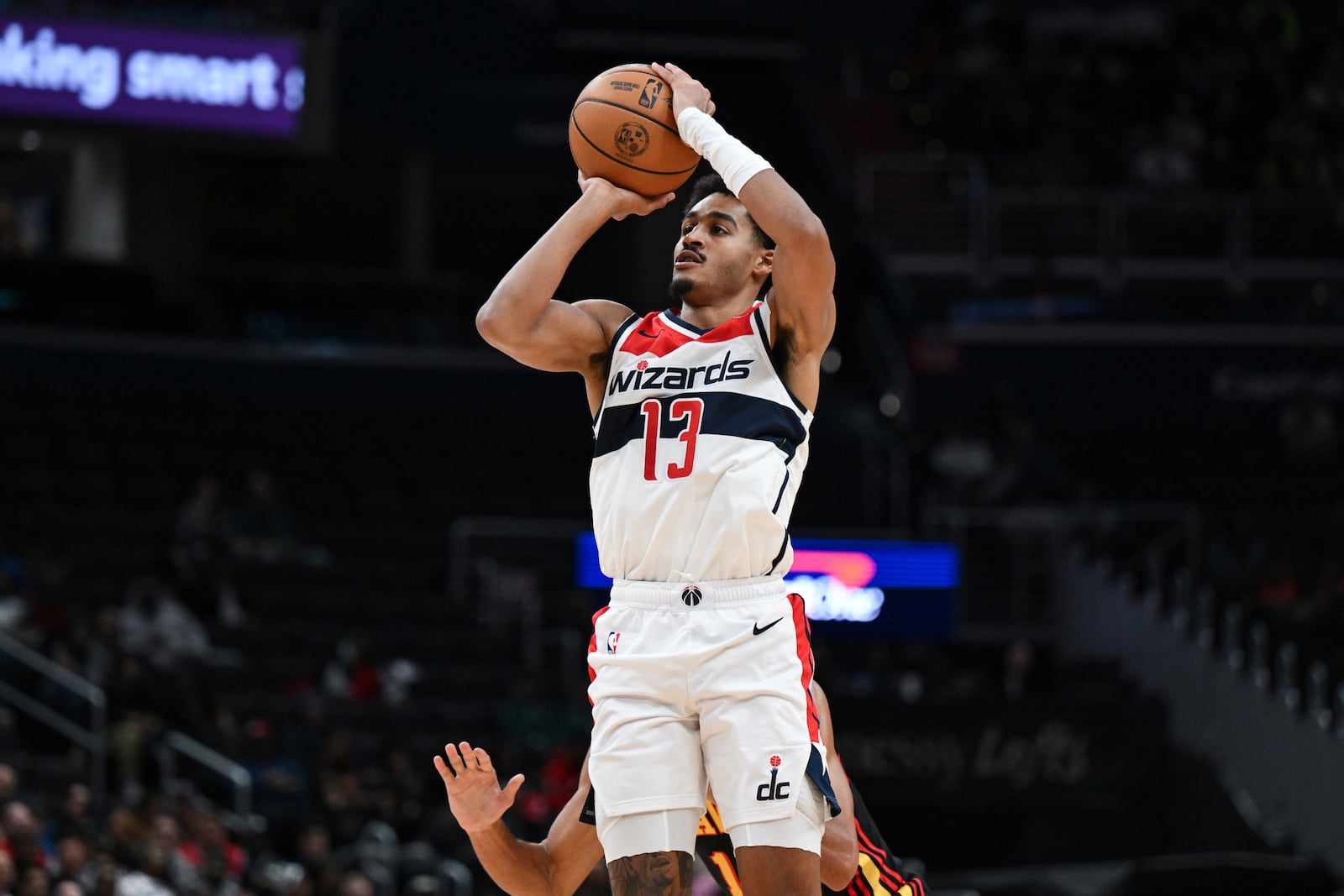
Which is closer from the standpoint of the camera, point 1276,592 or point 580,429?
point 1276,592

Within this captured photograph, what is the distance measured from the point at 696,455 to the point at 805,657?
0.64m

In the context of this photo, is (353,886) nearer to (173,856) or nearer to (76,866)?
(173,856)

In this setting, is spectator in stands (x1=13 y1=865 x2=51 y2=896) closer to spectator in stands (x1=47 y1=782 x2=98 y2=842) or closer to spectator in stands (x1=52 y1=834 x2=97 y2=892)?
spectator in stands (x1=52 y1=834 x2=97 y2=892)

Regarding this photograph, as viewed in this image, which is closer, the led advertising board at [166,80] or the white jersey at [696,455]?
the white jersey at [696,455]

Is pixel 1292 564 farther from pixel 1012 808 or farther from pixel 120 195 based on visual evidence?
pixel 120 195

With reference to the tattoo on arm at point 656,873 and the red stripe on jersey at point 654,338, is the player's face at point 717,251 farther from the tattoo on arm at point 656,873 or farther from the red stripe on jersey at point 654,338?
the tattoo on arm at point 656,873

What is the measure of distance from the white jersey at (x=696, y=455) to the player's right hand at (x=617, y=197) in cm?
36

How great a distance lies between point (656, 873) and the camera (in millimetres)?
5148

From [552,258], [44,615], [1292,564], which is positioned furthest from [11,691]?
[1292,564]

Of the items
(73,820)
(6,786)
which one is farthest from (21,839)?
(73,820)

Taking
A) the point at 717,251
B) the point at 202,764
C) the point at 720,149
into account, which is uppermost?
the point at 720,149

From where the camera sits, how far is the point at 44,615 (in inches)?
634

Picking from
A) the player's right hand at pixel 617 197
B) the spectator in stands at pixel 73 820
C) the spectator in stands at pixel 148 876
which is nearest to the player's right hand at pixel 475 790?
the player's right hand at pixel 617 197

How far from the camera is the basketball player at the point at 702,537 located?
5.14 meters
